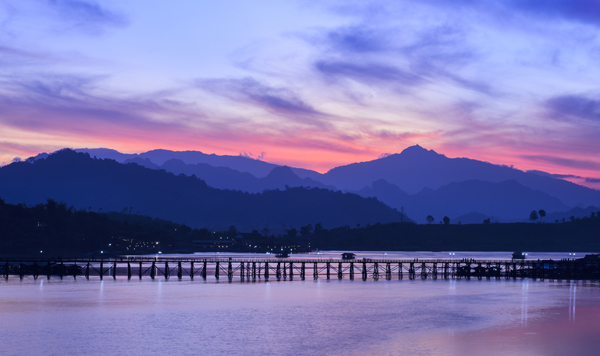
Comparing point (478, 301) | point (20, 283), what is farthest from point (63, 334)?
point (20, 283)

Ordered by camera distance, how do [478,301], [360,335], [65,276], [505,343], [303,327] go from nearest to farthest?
[505,343] → [360,335] → [303,327] → [478,301] → [65,276]

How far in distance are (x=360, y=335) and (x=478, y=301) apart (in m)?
36.4

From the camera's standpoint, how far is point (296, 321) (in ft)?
213

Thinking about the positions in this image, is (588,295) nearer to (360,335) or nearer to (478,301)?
(478,301)

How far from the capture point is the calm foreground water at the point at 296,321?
48.9 meters

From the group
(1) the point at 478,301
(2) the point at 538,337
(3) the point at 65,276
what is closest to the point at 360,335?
(2) the point at 538,337

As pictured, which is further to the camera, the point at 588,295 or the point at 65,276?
the point at 65,276

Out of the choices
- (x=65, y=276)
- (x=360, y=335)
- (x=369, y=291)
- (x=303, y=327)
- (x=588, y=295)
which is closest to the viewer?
(x=360, y=335)

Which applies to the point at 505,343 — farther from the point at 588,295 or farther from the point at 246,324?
the point at 588,295

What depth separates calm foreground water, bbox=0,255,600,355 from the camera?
160 feet

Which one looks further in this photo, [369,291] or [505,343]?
[369,291]

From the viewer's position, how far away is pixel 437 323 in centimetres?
6309

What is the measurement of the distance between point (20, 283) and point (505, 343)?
97.3 metres

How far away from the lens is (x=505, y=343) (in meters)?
49.8
